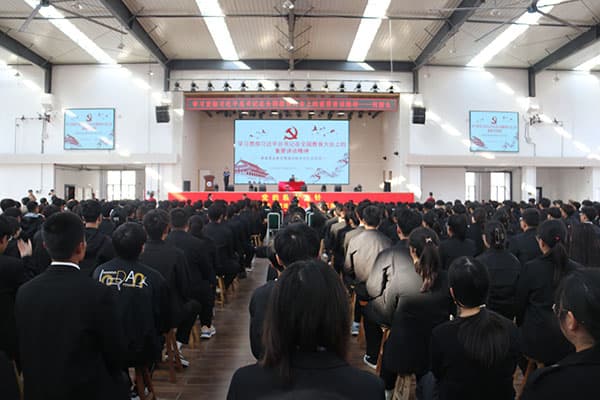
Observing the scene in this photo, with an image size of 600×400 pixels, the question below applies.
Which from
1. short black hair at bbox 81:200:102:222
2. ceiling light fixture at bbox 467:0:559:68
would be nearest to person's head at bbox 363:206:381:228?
short black hair at bbox 81:200:102:222

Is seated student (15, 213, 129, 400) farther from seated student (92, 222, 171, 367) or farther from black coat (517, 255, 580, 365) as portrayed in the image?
black coat (517, 255, 580, 365)

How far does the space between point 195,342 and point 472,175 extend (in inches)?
635

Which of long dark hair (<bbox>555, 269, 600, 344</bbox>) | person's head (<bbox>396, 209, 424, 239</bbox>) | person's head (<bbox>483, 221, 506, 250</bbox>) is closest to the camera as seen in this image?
long dark hair (<bbox>555, 269, 600, 344</bbox>)

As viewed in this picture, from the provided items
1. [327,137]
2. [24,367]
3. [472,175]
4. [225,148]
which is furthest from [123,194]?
[24,367]

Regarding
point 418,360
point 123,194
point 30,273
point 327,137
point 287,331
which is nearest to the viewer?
point 287,331

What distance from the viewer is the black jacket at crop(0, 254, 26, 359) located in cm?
224

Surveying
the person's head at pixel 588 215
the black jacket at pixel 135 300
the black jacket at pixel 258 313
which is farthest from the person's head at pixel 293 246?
the person's head at pixel 588 215

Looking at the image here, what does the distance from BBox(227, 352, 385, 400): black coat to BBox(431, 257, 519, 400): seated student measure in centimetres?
76

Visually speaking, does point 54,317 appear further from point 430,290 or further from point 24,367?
point 430,290

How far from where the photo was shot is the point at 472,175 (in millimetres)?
17641

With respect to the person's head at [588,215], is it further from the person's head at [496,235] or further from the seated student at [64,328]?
the seated student at [64,328]

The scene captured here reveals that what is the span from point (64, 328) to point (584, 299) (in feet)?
5.29

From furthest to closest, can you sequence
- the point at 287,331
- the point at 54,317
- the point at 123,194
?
the point at 123,194 → the point at 54,317 → the point at 287,331

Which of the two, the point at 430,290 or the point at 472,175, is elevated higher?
the point at 472,175
